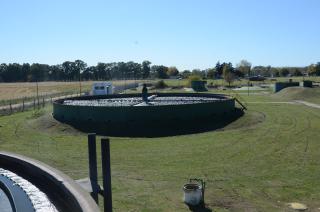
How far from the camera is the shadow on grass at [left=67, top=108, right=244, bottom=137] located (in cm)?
2205

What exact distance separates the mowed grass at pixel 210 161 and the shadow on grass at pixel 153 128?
33.9 inches

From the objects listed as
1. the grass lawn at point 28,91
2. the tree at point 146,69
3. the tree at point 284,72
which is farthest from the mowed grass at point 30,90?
the tree at point 284,72

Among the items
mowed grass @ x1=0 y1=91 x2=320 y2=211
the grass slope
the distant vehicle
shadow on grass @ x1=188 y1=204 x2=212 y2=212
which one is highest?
the distant vehicle

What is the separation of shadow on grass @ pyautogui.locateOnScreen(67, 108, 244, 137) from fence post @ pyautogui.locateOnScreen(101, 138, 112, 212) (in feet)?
39.5

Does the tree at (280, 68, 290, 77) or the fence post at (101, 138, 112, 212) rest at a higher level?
the tree at (280, 68, 290, 77)

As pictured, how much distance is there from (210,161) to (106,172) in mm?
6875

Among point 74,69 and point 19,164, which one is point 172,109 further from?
point 74,69

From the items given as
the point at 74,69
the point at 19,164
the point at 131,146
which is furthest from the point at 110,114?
the point at 74,69

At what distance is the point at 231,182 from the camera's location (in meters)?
12.7

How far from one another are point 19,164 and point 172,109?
11.7 m

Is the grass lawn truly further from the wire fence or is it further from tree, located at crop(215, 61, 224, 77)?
tree, located at crop(215, 61, 224, 77)

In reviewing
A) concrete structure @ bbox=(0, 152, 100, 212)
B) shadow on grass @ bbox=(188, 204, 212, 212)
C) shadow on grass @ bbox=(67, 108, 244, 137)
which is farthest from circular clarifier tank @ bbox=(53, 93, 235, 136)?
shadow on grass @ bbox=(188, 204, 212, 212)

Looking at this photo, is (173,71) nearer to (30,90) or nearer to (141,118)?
(30,90)

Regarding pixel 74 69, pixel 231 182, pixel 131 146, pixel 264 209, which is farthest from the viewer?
pixel 74 69
